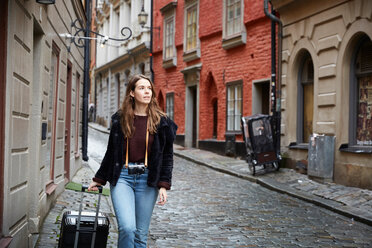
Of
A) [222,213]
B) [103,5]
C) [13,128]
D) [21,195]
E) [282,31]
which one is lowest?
[222,213]

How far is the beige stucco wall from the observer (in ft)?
36.7

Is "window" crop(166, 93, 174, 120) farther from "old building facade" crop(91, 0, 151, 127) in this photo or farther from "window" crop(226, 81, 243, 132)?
"window" crop(226, 81, 243, 132)

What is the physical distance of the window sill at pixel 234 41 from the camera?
17.9 m

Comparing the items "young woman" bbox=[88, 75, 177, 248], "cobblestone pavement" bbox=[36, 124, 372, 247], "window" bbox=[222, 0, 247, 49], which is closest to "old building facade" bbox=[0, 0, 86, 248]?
"cobblestone pavement" bbox=[36, 124, 372, 247]

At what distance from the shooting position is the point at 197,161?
17.7 metres

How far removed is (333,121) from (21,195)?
7.86 metres

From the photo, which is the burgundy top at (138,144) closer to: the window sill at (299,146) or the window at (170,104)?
the window sill at (299,146)

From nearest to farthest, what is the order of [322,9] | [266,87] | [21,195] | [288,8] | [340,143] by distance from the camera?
1. [21,195]
2. [340,143]
3. [322,9]
4. [288,8]
5. [266,87]

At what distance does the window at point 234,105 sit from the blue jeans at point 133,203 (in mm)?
14122

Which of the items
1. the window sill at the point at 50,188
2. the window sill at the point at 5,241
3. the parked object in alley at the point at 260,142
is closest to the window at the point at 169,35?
the parked object in alley at the point at 260,142

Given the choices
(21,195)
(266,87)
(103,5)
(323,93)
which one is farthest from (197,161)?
(103,5)

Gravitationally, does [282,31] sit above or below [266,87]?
above

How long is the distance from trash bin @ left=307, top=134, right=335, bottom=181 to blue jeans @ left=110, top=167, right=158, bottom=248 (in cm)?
815

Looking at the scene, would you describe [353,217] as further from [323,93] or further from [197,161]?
[197,161]
